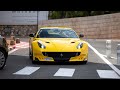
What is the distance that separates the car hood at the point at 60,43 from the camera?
1416 centimetres

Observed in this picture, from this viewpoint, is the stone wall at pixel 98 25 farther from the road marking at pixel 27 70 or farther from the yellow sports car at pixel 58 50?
the road marking at pixel 27 70

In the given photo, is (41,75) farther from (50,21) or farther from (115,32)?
(50,21)

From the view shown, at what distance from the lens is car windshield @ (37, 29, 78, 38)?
1559 cm

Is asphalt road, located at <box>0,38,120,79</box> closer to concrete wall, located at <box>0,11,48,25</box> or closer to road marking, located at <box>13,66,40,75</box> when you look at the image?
road marking, located at <box>13,66,40,75</box>

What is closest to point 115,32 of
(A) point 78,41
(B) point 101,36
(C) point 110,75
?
(B) point 101,36

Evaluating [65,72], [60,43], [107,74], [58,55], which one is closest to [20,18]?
[60,43]

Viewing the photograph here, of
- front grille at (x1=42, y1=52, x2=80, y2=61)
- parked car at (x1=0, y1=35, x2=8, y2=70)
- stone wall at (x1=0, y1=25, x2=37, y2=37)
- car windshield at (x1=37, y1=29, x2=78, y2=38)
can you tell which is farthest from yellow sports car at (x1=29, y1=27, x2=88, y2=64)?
stone wall at (x1=0, y1=25, x2=37, y2=37)

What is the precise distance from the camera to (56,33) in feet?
51.6

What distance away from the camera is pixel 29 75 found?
1161cm

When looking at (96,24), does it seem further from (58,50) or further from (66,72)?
(66,72)
